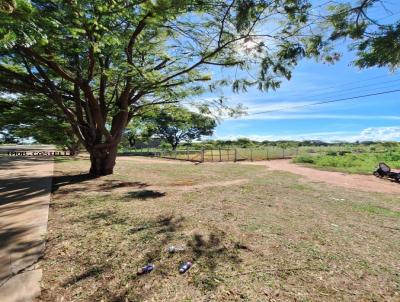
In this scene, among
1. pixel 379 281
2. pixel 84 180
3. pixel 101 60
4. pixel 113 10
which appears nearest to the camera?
pixel 379 281

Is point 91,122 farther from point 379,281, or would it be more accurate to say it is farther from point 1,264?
point 379,281

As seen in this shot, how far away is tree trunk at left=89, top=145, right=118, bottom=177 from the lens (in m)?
11.2

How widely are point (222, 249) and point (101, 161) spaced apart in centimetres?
886

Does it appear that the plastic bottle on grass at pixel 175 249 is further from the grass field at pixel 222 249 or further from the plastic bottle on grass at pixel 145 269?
the plastic bottle on grass at pixel 145 269

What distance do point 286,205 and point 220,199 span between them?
5.32 ft

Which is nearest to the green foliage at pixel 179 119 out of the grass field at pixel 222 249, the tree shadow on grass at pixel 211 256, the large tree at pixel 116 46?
the large tree at pixel 116 46

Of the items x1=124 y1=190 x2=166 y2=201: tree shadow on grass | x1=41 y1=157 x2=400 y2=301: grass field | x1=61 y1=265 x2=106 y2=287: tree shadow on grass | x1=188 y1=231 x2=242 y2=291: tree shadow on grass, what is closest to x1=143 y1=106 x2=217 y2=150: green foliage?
x1=124 y1=190 x2=166 y2=201: tree shadow on grass

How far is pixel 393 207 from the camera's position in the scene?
22.5 ft

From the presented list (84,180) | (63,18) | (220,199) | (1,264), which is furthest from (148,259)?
Result: (84,180)

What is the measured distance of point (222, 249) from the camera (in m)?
3.81

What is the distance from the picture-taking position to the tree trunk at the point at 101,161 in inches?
443

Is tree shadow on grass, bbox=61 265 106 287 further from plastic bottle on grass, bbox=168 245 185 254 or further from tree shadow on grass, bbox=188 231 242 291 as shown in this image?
tree shadow on grass, bbox=188 231 242 291

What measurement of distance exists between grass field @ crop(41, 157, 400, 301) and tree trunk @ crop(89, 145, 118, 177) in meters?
4.37

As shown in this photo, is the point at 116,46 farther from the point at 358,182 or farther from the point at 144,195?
the point at 358,182
